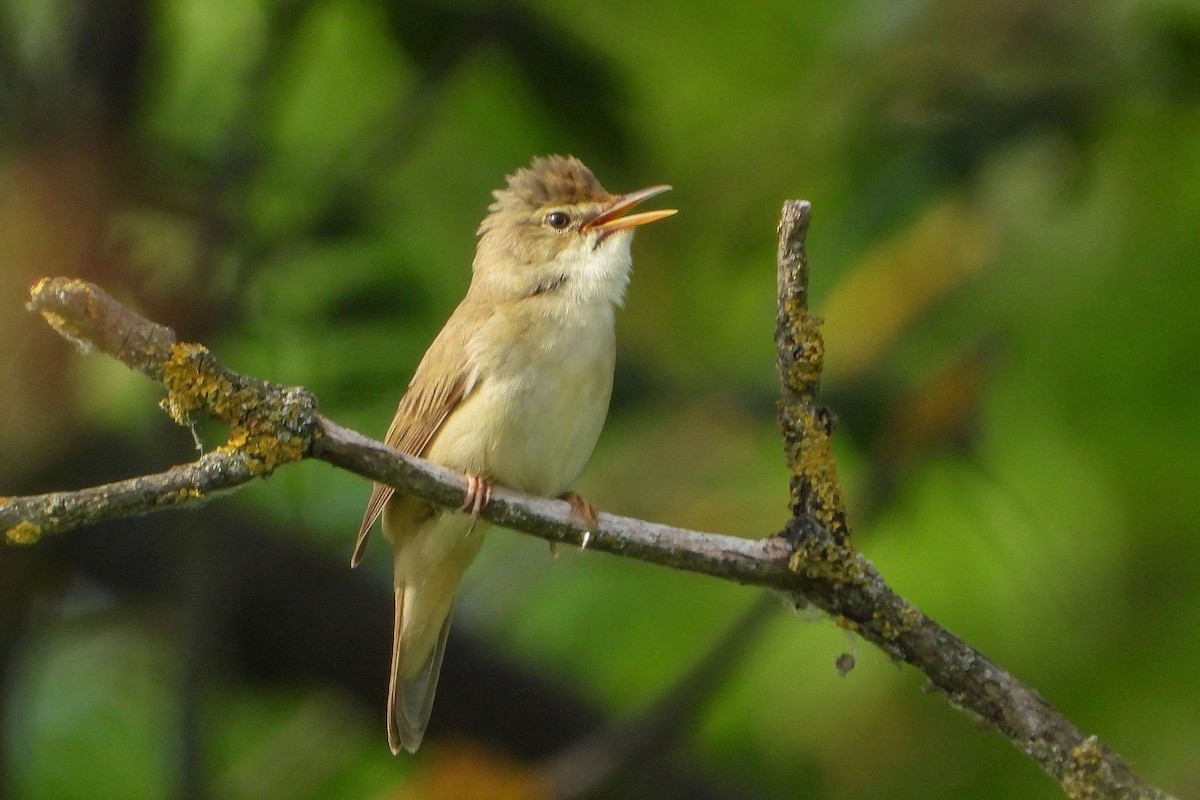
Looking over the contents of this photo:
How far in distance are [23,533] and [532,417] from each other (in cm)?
180

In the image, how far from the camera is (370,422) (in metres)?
6.08

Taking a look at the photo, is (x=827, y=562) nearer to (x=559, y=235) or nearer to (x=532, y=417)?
(x=532, y=417)

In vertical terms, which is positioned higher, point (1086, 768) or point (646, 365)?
point (646, 365)

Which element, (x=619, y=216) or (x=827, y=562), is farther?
(x=619, y=216)

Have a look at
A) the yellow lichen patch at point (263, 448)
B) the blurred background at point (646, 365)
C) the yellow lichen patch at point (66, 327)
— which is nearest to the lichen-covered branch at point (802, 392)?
the yellow lichen patch at point (263, 448)

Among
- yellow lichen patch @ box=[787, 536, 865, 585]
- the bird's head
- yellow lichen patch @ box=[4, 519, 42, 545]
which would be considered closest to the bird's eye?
the bird's head

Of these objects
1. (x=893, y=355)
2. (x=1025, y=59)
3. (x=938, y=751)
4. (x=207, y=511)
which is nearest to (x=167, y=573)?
(x=207, y=511)

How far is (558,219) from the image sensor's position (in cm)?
477

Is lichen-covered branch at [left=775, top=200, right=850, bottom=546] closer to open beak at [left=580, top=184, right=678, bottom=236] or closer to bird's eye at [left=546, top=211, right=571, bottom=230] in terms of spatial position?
open beak at [left=580, top=184, right=678, bottom=236]

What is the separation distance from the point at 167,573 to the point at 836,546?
10.8ft

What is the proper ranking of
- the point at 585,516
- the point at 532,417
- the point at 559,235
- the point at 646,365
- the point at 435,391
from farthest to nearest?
1. the point at 646,365
2. the point at 559,235
3. the point at 435,391
4. the point at 532,417
5. the point at 585,516

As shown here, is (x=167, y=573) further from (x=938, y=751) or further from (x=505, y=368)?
(x=938, y=751)

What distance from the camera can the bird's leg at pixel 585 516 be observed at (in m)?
3.08

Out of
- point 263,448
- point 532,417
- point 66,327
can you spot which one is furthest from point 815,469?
point 66,327
